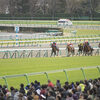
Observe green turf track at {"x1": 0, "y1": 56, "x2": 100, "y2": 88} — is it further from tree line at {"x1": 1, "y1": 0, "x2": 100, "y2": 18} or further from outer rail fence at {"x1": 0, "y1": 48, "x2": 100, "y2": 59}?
tree line at {"x1": 1, "y1": 0, "x2": 100, "y2": 18}

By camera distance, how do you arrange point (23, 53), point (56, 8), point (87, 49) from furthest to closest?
point (56, 8) < point (87, 49) < point (23, 53)

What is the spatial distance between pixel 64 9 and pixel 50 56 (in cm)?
5055

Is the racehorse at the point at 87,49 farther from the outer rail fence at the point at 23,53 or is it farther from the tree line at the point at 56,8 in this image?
the tree line at the point at 56,8

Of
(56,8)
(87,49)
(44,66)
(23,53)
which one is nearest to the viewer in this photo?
(44,66)

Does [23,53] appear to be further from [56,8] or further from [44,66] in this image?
[56,8]

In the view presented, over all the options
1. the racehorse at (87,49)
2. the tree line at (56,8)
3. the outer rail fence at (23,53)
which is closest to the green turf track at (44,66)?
the outer rail fence at (23,53)

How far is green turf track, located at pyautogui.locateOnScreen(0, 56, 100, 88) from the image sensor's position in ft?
56.4

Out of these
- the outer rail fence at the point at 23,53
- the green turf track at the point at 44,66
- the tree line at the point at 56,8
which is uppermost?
the green turf track at the point at 44,66

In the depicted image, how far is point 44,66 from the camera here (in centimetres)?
2180

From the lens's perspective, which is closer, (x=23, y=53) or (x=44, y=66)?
(x=44, y=66)

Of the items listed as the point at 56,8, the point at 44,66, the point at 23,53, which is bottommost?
the point at 56,8

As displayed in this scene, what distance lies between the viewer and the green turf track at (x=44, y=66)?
17203 mm

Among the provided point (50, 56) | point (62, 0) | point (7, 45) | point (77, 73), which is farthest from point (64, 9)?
point (77, 73)

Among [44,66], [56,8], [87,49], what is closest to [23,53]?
[87,49]
